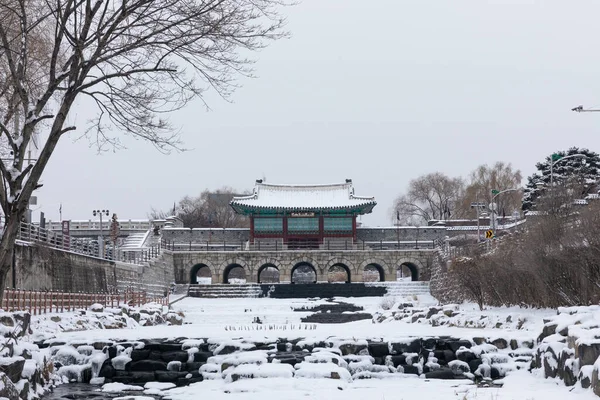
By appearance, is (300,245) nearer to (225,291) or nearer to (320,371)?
(225,291)

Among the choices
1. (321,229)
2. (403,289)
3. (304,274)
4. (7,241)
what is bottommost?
(403,289)

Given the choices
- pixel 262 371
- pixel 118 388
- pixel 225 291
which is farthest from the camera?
pixel 225 291

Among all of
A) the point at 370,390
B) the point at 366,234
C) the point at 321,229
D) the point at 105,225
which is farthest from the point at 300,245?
the point at 370,390

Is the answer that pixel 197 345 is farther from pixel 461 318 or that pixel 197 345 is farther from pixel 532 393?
pixel 461 318

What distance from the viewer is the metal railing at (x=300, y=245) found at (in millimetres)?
48281

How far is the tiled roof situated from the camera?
5056 cm

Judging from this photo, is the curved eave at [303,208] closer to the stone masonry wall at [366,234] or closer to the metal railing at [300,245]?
the metal railing at [300,245]

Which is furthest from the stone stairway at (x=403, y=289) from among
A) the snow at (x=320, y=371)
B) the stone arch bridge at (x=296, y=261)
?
the snow at (x=320, y=371)

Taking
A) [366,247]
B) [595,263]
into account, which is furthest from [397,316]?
[366,247]

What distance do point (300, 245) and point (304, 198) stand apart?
479 cm

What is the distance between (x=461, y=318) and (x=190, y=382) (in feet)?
32.5

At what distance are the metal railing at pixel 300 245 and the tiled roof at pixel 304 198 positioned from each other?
8.51ft

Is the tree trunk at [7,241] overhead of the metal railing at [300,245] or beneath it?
beneath

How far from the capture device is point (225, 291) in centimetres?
4100
